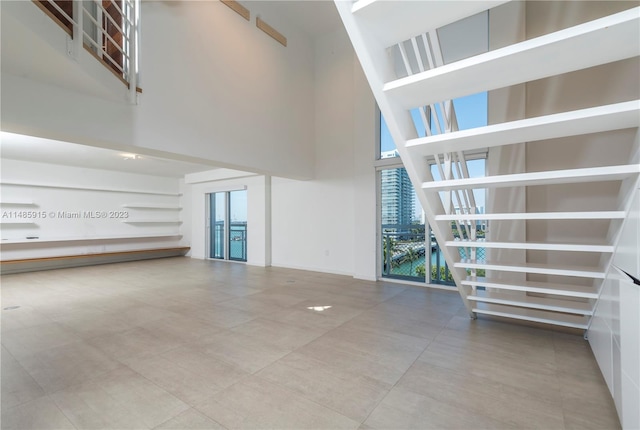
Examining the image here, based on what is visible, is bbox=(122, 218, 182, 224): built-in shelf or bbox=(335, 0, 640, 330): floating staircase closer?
Answer: bbox=(335, 0, 640, 330): floating staircase

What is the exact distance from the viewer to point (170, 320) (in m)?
3.49

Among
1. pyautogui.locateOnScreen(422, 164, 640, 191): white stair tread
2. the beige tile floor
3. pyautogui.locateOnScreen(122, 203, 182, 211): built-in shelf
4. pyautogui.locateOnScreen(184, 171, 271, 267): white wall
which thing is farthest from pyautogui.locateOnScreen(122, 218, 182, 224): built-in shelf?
pyautogui.locateOnScreen(422, 164, 640, 191): white stair tread

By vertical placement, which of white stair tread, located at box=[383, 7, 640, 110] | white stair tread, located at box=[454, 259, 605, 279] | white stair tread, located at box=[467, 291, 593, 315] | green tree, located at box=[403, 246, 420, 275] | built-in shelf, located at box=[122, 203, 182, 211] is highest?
white stair tread, located at box=[383, 7, 640, 110]

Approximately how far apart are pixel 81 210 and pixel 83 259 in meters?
1.36

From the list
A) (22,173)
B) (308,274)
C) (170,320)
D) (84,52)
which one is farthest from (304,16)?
(22,173)

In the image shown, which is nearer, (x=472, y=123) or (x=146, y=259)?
(x=472, y=123)

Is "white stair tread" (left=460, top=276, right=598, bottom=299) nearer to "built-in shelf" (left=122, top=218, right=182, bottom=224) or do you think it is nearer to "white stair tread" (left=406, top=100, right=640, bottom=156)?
"white stair tread" (left=406, top=100, right=640, bottom=156)

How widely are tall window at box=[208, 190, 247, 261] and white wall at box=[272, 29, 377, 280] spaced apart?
196 centimetres

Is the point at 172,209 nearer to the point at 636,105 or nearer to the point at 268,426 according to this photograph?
the point at 268,426

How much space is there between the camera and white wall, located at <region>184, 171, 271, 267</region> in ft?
24.6

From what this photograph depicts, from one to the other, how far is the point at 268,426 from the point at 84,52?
11.6 feet

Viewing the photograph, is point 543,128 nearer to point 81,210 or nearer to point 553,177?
point 553,177

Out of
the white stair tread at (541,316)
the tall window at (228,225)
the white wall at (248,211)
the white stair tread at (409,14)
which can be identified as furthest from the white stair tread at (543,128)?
the tall window at (228,225)

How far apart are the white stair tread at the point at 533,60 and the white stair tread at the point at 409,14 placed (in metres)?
0.19
